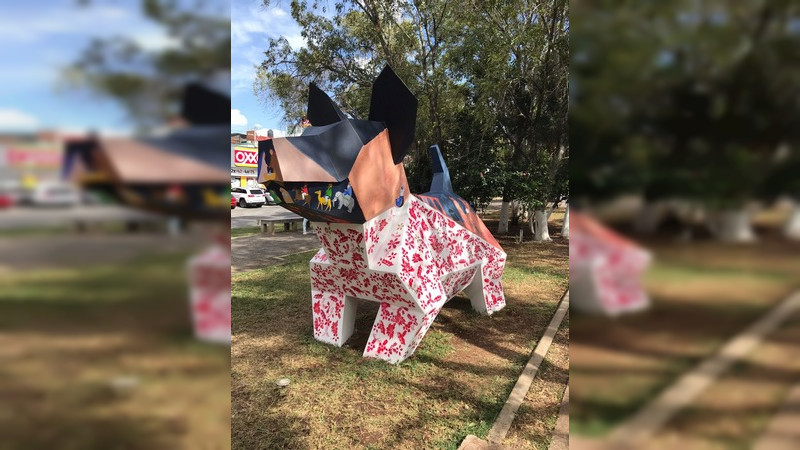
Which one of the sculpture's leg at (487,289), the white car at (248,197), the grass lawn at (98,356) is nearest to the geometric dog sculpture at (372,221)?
the sculpture's leg at (487,289)

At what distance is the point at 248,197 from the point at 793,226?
1109 inches

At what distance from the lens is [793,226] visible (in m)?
0.70

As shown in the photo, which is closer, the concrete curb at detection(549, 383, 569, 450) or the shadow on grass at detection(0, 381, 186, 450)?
the shadow on grass at detection(0, 381, 186, 450)

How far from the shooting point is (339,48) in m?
11.5

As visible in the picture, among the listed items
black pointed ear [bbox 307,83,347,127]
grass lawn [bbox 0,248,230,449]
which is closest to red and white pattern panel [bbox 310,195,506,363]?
black pointed ear [bbox 307,83,347,127]

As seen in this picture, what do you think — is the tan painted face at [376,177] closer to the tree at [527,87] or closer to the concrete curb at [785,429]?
the concrete curb at [785,429]

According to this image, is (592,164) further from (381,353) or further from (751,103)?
(381,353)

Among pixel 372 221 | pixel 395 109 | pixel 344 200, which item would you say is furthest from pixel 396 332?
pixel 395 109

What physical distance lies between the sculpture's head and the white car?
79.3 feet

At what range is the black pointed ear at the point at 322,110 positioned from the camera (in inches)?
141

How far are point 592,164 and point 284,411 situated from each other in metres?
3.38

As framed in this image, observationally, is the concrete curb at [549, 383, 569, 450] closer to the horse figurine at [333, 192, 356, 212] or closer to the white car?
the horse figurine at [333, 192, 356, 212]

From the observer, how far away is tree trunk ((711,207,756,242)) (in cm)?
68

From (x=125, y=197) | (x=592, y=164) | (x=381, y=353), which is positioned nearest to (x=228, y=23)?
(x=125, y=197)
